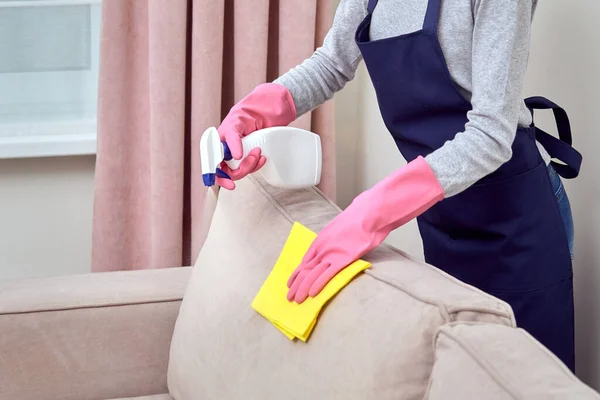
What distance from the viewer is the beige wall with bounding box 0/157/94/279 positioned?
216cm

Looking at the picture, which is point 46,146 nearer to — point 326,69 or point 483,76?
point 326,69

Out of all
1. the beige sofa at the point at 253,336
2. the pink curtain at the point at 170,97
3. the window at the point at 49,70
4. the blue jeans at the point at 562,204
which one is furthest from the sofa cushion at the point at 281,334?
the window at the point at 49,70

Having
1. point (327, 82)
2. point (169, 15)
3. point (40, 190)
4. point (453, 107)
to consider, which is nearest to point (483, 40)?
point (453, 107)

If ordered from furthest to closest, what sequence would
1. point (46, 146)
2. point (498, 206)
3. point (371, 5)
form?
point (46, 146)
point (371, 5)
point (498, 206)

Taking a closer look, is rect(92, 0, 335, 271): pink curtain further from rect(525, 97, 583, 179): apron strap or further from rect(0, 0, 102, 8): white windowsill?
rect(525, 97, 583, 179): apron strap

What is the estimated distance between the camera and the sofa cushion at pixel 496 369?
2.49 ft

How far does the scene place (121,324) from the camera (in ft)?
5.01

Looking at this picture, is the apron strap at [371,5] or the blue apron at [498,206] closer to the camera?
the blue apron at [498,206]

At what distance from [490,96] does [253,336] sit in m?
0.49

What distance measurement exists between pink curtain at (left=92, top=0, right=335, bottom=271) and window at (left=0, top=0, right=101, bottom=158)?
0.59ft

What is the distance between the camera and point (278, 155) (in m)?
1.31

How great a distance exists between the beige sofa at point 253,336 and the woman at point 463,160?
0.09 m

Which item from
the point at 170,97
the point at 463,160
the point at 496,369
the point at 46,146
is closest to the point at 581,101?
the point at 463,160

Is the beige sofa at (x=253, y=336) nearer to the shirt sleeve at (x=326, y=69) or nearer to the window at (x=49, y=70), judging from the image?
the shirt sleeve at (x=326, y=69)
